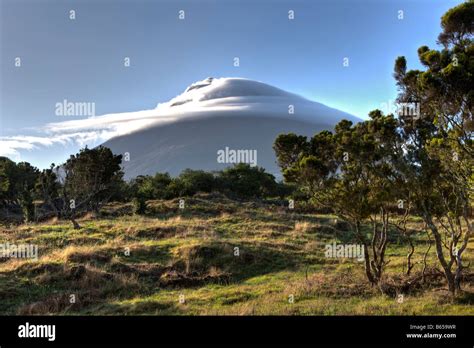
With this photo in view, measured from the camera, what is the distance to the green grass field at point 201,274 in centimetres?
1091

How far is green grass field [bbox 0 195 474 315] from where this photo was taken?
1091 cm

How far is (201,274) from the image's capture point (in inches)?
646

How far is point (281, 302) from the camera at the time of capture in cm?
1135

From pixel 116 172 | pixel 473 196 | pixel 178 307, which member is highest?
pixel 116 172

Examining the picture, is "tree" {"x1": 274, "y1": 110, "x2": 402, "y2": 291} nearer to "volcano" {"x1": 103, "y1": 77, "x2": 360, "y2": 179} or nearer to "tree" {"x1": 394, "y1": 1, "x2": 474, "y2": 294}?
"tree" {"x1": 394, "y1": 1, "x2": 474, "y2": 294}

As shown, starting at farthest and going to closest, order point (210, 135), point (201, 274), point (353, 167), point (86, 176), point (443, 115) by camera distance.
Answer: point (210, 135)
point (86, 176)
point (201, 274)
point (353, 167)
point (443, 115)

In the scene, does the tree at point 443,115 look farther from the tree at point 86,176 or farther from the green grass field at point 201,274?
the tree at point 86,176

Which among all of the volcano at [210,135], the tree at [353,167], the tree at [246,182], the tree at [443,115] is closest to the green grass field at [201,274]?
the tree at [353,167]

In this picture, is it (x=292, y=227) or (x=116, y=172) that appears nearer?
(x=292, y=227)

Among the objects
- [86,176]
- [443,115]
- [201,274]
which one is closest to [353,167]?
[443,115]

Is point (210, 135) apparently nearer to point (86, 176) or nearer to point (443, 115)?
point (86, 176)

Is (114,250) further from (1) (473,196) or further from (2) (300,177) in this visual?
(1) (473,196)
